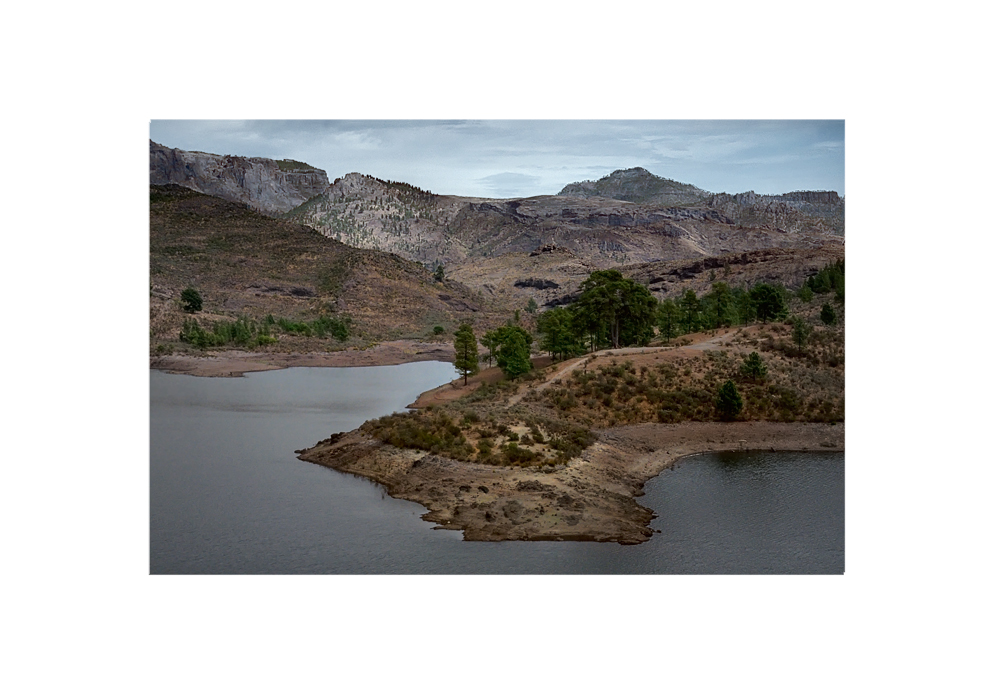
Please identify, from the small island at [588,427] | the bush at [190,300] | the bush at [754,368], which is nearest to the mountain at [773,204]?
the small island at [588,427]

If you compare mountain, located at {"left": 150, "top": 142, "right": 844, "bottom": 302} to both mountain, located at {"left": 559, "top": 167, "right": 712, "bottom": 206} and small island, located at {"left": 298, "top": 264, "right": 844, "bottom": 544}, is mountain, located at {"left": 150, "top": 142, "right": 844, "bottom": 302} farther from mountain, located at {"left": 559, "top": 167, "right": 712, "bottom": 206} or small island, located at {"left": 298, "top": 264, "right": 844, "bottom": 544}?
small island, located at {"left": 298, "top": 264, "right": 844, "bottom": 544}

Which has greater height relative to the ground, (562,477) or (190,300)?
(190,300)

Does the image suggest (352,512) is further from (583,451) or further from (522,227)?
(522,227)

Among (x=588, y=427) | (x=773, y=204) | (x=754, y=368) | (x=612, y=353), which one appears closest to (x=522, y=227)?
(x=612, y=353)

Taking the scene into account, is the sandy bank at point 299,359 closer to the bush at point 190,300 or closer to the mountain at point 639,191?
the bush at point 190,300

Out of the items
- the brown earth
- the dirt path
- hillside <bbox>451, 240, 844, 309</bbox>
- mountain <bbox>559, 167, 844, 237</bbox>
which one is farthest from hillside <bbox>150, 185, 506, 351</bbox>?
mountain <bbox>559, 167, 844, 237</bbox>

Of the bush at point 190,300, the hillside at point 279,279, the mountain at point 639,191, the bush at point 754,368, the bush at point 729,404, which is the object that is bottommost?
the bush at point 729,404
